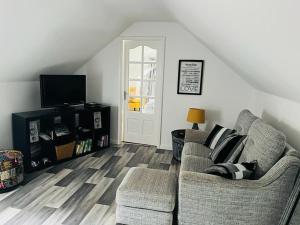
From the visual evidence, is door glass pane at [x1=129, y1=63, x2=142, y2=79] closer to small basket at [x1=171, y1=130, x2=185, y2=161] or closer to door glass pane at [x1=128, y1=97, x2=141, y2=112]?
door glass pane at [x1=128, y1=97, x2=141, y2=112]

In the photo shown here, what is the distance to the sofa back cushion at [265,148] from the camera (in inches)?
68.1

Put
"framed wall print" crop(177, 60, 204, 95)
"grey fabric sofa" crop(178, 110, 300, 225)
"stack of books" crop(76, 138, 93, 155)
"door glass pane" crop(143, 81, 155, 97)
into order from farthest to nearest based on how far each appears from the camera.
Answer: "door glass pane" crop(143, 81, 155, 97) < "framed wall print" crop(177, 60, 204, 95) < "stack of books" crop(76, 138, 93, 155) < "grey fabric sofa" crop(178, 110, 300, 225)

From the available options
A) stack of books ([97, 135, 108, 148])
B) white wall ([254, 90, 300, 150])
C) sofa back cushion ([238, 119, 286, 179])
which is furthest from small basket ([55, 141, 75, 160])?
white wall ([254, 90, 300, 150])

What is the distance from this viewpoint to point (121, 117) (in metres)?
4.34

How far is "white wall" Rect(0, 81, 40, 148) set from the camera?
3.04 m

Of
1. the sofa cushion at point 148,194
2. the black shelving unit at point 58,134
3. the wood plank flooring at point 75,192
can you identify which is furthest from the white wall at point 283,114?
the black shelving unit at point 58,134

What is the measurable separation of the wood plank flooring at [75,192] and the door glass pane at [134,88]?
1135mm

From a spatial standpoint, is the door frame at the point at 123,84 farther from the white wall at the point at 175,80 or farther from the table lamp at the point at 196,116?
the table lamp at the point at 196,116

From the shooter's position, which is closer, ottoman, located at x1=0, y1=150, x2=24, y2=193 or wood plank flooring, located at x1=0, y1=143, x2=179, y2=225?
wood plank flooring, located at x1=0, y1=143, x2=179, y2=225

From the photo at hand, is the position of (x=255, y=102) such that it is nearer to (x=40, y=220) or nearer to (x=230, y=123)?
(x=230, y=123)

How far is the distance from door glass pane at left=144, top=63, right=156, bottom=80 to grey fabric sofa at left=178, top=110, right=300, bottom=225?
8.30 feet

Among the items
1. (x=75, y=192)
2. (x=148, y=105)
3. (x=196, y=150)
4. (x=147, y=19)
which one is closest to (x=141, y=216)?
(x=75, y=192)

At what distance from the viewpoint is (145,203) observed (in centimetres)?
A: 185

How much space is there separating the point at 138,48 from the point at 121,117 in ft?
4.28
